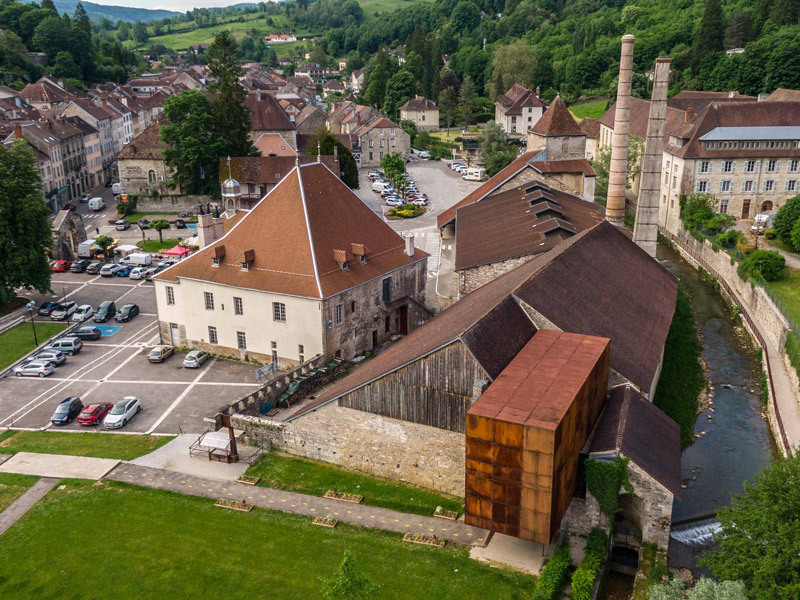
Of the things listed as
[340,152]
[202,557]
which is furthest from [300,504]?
[340,152]

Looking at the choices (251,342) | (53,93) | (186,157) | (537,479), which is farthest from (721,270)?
(53,93)

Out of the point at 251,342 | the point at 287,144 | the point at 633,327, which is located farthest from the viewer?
the point at 287,144

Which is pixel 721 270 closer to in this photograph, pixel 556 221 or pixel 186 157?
pixel 556 221

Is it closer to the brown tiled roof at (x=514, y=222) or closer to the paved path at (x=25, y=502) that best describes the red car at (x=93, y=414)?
the paved path at (x=25, y=502)

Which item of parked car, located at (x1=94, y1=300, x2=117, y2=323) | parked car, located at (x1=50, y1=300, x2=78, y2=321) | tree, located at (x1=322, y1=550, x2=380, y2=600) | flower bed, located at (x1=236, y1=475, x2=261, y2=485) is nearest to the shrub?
flower bed, located at (x1=236, y1=475, x2=261, y2=485)

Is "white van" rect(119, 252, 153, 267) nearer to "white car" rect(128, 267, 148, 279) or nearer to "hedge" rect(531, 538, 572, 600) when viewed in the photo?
"white car" rect(128, 267, 148, 279)

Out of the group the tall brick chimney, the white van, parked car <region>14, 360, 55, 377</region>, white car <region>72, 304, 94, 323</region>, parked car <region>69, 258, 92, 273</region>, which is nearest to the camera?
parked car <region>14, 360, 55, 377</region>
